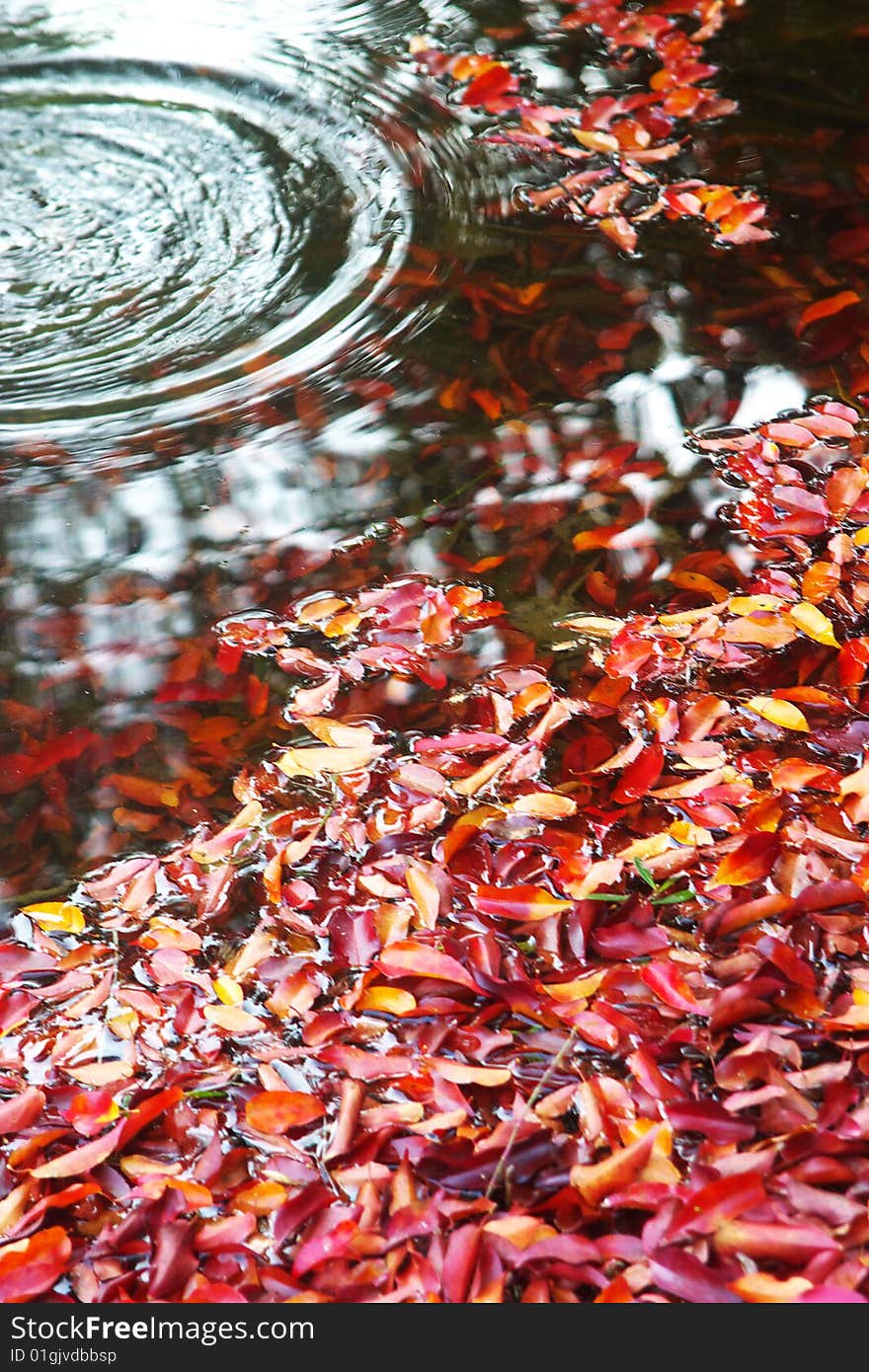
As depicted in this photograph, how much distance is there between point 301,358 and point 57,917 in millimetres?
1516

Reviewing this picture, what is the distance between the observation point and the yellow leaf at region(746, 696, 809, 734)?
1912 mm

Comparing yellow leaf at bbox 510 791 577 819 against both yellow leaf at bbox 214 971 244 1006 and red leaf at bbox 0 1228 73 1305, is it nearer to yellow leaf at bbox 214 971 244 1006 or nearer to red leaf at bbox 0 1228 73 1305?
yellow leaf at bbox 214 971 244 1006

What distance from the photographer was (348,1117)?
1475 mm

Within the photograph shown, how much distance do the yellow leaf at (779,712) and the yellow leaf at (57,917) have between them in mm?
1160

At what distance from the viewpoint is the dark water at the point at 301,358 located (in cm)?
216

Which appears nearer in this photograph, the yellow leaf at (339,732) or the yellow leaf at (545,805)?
the yellow leaf at (545,805)

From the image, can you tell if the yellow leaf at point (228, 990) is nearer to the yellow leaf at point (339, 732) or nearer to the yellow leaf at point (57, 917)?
the yellow leaf at point (57, 917)

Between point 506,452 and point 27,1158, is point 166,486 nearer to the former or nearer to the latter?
point 506,452

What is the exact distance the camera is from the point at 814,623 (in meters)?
2.07

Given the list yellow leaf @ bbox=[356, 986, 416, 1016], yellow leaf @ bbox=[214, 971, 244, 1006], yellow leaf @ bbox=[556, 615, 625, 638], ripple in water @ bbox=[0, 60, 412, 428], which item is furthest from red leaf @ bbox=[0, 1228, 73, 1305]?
ripple in water @ bbox=[0, 60, 412, 428]

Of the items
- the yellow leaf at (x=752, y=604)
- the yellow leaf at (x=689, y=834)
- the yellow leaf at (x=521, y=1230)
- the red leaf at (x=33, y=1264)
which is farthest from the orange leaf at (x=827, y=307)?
the red leaf at (x=33, y=1264)

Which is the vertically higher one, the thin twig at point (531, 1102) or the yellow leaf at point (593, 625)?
the yellow leaf at point (593, 625)

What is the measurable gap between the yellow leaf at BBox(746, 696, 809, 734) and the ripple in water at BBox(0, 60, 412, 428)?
4.58 ft

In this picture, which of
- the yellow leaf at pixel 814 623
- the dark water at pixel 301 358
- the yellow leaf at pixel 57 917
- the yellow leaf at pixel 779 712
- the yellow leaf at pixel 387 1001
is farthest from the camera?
the dark water at pixel 301 358
